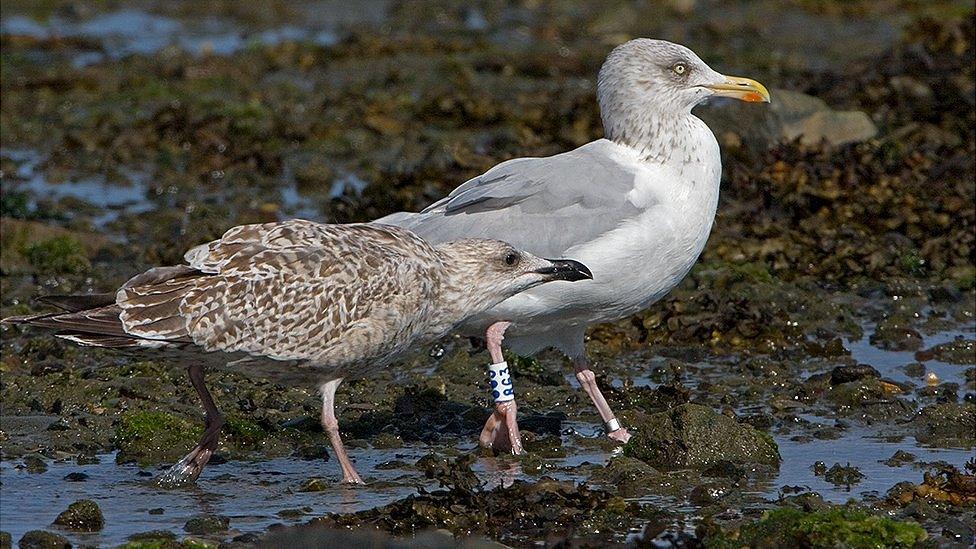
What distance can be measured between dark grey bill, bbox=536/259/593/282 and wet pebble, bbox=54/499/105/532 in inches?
93.0

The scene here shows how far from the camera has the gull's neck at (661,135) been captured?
834 centimetres

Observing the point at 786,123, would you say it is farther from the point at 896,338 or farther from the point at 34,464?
the point at 34,464

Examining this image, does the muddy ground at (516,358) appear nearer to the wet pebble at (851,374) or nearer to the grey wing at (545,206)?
the wet pebble at (851,374)

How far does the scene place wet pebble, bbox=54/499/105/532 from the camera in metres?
6.66

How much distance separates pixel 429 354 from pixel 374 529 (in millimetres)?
3295

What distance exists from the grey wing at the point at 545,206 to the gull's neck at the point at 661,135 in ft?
0.56

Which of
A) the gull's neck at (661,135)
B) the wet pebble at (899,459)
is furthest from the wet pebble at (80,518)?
the wet pebble at (899,459)

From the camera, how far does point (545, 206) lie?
27.0ft

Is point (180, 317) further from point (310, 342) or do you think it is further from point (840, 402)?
point (840, 402)

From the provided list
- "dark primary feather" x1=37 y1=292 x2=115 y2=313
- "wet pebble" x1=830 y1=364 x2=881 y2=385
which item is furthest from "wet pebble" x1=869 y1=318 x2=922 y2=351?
"dark primary feather" x1=37 y1=292 x2=115 y2=313

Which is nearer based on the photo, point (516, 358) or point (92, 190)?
point (516, 358)

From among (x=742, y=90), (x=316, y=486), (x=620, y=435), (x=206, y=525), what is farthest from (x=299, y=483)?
(x=742, y=90)

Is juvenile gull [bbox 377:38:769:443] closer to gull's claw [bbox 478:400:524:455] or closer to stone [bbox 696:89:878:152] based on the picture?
gull's claw [bbox 478:400:524:455]

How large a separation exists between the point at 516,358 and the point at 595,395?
104cm
